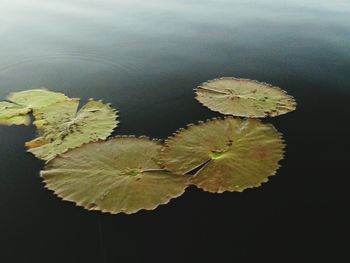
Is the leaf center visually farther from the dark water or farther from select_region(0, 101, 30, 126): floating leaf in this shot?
select_region(0, 101, 30, 126): floating leaf

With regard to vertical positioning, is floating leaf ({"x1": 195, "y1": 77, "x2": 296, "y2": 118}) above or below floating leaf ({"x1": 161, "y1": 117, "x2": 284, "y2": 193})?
above

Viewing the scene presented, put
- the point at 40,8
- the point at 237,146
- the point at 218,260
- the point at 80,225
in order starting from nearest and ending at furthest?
the point at 218,260, the point at 80,225, the point at 237,146, the point at 40,8

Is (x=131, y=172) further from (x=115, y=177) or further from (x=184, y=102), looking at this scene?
(x=184, y=102)

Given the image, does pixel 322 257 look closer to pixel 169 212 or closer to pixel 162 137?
pixel 169 212

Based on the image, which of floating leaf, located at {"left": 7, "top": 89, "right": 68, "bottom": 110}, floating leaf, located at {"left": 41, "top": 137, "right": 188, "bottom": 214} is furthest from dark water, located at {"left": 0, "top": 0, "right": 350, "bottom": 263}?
floating leaf, located at {"left": 7, "top": 89, "right": 68, "bottom": 110}

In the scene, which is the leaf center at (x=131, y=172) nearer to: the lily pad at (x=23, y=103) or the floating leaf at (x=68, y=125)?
the floating leaf at (x=68, y=125)

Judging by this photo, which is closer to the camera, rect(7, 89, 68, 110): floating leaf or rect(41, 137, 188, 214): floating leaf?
rect(41, 137, 188, 214): floating leaf

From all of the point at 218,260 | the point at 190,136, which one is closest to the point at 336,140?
the point at 190,136
